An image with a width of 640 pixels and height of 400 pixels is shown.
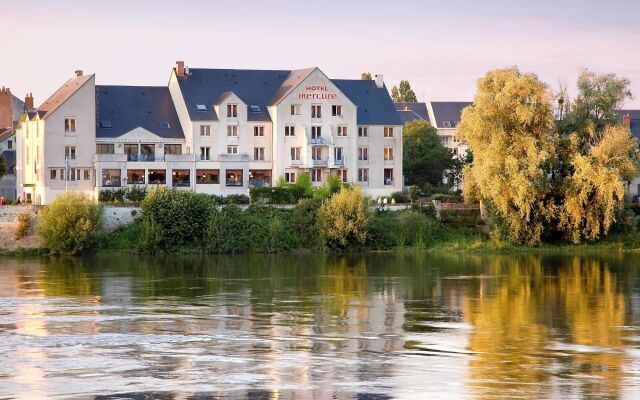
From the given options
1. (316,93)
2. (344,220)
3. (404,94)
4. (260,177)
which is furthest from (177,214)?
(404,94)

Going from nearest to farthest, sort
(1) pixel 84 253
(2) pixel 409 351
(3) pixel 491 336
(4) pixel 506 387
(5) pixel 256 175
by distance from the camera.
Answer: (4) pixel 506 387, (2) pixel 409 351, (3) pixel 491 336, (1) pixel 84 253, (5) pixel 256 175

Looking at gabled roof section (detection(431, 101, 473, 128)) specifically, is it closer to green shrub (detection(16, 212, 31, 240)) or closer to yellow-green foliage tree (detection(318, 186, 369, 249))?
yellow-green foliage tree (detection(318, 186, 369, 249))

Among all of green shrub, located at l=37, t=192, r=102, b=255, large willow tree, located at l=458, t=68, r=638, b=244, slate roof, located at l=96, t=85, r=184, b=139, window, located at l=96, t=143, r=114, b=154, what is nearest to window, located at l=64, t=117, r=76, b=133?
slate roof, located at l=96, t=85, r=184, b=139

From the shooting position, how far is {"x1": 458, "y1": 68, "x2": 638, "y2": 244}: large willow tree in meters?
79.2

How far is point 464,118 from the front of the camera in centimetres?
8319

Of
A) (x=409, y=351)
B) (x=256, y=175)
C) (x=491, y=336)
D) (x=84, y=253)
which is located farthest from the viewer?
(x=256, y=175)

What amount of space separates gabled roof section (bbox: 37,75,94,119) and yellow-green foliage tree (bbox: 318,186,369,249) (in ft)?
79.5

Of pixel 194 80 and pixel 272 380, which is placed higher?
pixel 194 80

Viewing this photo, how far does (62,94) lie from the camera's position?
3821 inches

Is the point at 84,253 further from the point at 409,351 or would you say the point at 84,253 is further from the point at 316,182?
the point at 409,351

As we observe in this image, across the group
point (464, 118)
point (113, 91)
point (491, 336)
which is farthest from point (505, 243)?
point (491, 336)

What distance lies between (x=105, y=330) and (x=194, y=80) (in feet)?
204

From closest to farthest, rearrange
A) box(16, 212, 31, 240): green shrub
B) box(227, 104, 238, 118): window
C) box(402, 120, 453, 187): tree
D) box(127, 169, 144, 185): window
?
box(16, 212, 31, 240): green shrub → box(127, 169, 144, 185): window → box(227, 104, 238, 118): window → box(402, 120, 453, 187): tree

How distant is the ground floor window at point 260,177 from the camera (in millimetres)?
96812
